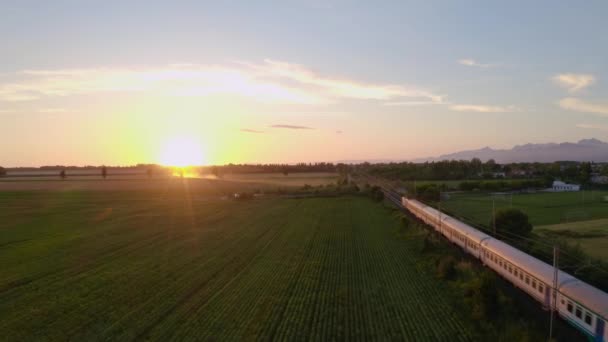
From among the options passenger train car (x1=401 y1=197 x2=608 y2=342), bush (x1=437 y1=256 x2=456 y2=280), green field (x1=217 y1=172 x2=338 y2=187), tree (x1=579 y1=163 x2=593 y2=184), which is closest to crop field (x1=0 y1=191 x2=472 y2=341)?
bush (x1=437 y1=256 x2=456 y2=280)

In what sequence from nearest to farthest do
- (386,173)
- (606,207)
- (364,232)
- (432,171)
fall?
(364,232), (606,207), (432,171), (386,173)

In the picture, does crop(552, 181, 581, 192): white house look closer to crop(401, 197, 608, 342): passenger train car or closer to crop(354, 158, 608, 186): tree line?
crop(354, 158, 608, 186): tree line

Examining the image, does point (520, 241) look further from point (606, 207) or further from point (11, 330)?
point (606, 207)

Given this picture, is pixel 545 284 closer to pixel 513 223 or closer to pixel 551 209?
pixel 513 223

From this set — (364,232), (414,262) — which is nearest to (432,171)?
(364,232)

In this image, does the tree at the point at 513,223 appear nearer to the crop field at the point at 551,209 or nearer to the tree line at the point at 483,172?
the crop field at the point at 551,209

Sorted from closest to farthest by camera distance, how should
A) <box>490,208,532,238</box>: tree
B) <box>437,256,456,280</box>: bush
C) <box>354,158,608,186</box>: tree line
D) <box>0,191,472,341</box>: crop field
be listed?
1. <box>0,191,472,341</box>: crop field
2. <box>437,256,456,280</box>: bush
3. <box>490,208,532,238</box>: tree
4. <box>354,158,608,186</box>: tree line

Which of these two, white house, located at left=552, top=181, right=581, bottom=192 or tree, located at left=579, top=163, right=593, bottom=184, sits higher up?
tree, located at left=579, top=163, right=593, bottom=184
